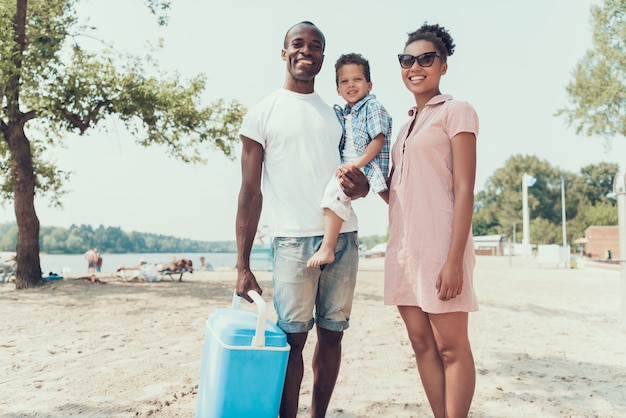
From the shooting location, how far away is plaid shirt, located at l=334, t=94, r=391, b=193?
9.17 ft

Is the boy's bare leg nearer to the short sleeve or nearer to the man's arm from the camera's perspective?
the man's arm

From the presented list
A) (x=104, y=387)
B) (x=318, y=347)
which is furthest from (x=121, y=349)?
(x=318, y=347)

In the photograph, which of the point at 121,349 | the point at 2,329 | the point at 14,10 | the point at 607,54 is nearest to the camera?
the point at 121,349

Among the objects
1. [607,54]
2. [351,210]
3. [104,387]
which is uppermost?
[607,54]

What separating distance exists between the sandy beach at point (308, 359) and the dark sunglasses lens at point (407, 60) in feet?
7.28

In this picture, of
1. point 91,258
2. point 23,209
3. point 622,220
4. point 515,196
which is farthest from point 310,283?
point 515,196

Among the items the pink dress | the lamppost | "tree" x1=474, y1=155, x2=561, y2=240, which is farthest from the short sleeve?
"tree" x1=474, y1=155, x2=561, y2=240

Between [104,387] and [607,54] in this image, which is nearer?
[104,387]

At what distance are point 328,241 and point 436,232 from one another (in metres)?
0.50

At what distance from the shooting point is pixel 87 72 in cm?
1157

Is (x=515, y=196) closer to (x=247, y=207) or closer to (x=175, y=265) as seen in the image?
(x=175, y=265)

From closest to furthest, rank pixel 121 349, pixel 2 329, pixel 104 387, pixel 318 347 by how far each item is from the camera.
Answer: pixel 318 347 → pixel 104 387 → pixel 121 349 → pixel 2 329

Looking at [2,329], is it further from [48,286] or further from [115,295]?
[48,286]

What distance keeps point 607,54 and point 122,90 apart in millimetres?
18719
